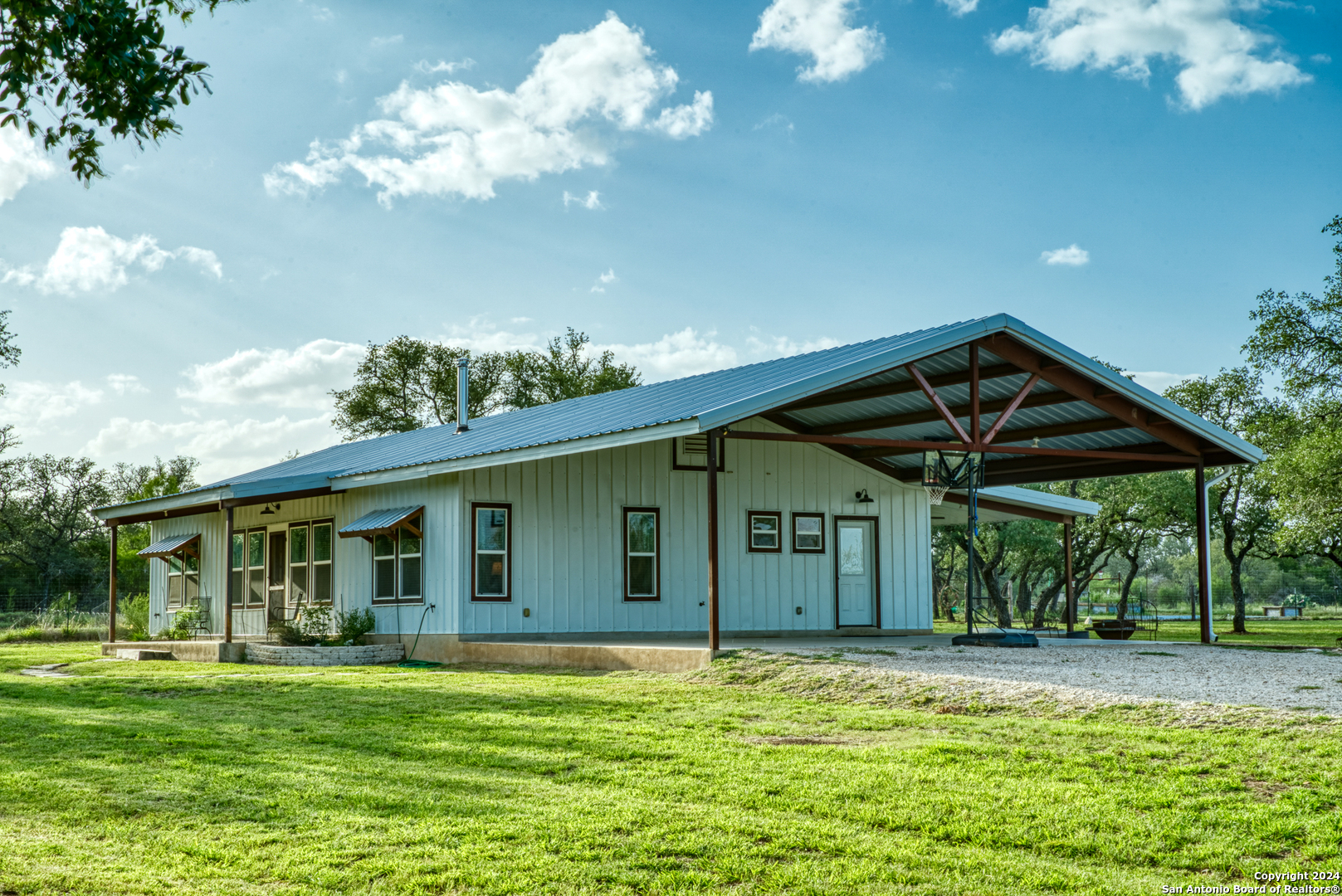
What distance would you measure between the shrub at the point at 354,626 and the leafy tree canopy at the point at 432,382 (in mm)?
28851

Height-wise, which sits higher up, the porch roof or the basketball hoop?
the basketball hoop

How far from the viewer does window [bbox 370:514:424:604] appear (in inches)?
652

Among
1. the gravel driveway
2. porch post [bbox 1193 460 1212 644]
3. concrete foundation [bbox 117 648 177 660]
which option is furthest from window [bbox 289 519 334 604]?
porch post [bbox 1193 460 1212 644]

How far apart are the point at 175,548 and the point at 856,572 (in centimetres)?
1322

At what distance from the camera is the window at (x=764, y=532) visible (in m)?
17.7

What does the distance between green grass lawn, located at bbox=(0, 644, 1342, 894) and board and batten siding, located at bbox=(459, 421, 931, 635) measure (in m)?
6.87

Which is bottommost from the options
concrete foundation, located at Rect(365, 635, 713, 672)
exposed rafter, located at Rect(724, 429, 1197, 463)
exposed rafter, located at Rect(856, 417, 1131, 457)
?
concrete foundation, located at Rect(365, 635, 713, 672)

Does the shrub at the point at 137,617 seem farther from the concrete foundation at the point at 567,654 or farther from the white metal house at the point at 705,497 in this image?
the concrete foundation at the point at 567,654

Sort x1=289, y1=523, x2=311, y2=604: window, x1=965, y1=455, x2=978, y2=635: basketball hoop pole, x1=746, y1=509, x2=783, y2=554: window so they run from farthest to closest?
x1=289, y1=523, x2=311, y2=604: window
x1=746, y1=509, x2=783, y2=554: window
x1=965, y1=455, x2=978, y2=635: basketball hoop pole

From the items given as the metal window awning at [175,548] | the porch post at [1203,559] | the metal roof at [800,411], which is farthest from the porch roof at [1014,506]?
the metal window awning at [175,548]

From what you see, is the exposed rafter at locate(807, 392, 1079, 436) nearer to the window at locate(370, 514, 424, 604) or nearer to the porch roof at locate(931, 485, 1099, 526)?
the porch roof at locate(931, 485, 1099, 526)

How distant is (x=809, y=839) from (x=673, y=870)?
735mm

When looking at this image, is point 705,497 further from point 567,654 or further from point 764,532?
point 567,654

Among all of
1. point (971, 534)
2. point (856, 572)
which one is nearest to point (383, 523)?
point (856, 572)
